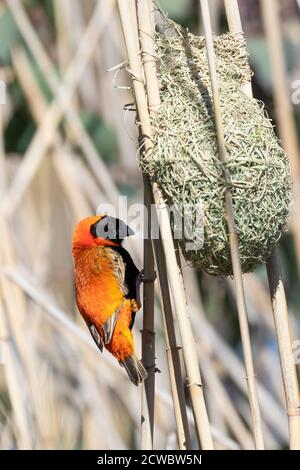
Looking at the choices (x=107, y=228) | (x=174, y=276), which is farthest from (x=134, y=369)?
(x=174, y=276)

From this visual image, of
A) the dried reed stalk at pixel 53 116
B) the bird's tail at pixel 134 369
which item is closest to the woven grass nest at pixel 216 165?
the bird's tail at pixel 134 369

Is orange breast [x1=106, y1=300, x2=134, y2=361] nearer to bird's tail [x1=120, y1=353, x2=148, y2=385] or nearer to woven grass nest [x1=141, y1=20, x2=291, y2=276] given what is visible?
bird's tail [x1=120, y1=353, x2=148, y2=385]

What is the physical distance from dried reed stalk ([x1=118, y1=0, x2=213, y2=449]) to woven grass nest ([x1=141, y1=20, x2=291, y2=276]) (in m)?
0.09

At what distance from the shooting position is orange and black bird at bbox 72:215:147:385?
2719 millimetres

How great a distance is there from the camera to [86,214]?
3969 mm

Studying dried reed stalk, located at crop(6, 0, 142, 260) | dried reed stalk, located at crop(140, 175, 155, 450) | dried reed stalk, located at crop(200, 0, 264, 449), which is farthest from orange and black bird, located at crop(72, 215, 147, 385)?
dried reed stalk, located at crop(6, 0, 142, 260)

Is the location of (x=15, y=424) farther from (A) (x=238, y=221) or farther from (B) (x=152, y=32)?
(B) (x=152, y=32)

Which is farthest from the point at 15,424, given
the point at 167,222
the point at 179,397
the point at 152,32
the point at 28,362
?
the point at 152,32

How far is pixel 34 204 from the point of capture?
4.76 m

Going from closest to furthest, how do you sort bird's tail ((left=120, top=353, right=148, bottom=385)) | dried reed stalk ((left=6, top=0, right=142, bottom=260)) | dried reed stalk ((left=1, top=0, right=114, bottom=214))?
bird's tail ((left=120, top=353, right=148, bottom=385))
dried reed stalk ((left=6, top=0, right=142, bottom=260))
dried reed stalk ((left=1, top=0, right=114, bottom=214))

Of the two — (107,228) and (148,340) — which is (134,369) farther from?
(107,228)

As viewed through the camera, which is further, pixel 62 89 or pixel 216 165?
pixel 62 89

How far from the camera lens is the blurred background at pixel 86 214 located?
3639 mm

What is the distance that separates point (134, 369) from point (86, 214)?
1558mm
